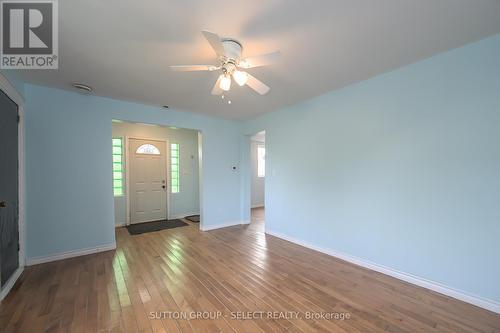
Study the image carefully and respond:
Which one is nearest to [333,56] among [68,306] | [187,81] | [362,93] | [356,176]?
[362,93]

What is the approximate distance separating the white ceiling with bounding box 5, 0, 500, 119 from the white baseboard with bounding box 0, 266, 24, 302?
8.09ft

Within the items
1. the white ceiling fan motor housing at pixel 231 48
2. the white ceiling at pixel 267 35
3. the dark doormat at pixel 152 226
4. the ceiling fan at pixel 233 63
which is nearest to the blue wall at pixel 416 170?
the white ceiling at pixel 267 35

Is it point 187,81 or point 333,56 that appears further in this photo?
point 187,81

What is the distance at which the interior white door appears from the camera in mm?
4898

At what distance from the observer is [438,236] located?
215 centimetres

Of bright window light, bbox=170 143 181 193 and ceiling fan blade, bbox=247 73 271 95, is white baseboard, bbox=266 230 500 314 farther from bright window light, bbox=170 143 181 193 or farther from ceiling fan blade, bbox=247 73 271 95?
bright window light, bbox=170 143 181 193

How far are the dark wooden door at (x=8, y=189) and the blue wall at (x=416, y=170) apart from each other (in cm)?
388

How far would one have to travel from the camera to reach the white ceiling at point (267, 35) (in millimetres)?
1488

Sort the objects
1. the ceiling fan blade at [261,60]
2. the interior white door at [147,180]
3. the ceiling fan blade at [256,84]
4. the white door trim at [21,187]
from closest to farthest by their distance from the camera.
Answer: the ceiling fan blade at [261,60], the ceiling fan blade at [256,84], the white door trim at [21,187], the interior white door at [147,180]

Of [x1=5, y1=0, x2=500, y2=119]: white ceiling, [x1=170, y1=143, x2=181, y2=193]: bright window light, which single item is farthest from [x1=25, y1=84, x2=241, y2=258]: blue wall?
[x1=170, y1=143, x2=181, y2=193]: bright window light

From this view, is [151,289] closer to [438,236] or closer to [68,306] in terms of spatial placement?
[68,306]

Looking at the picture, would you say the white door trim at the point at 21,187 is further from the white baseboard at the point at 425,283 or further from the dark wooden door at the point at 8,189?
the white baseboard at the point at 425,283

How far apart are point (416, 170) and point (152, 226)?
5.07 meters

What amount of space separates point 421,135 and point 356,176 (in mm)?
876
